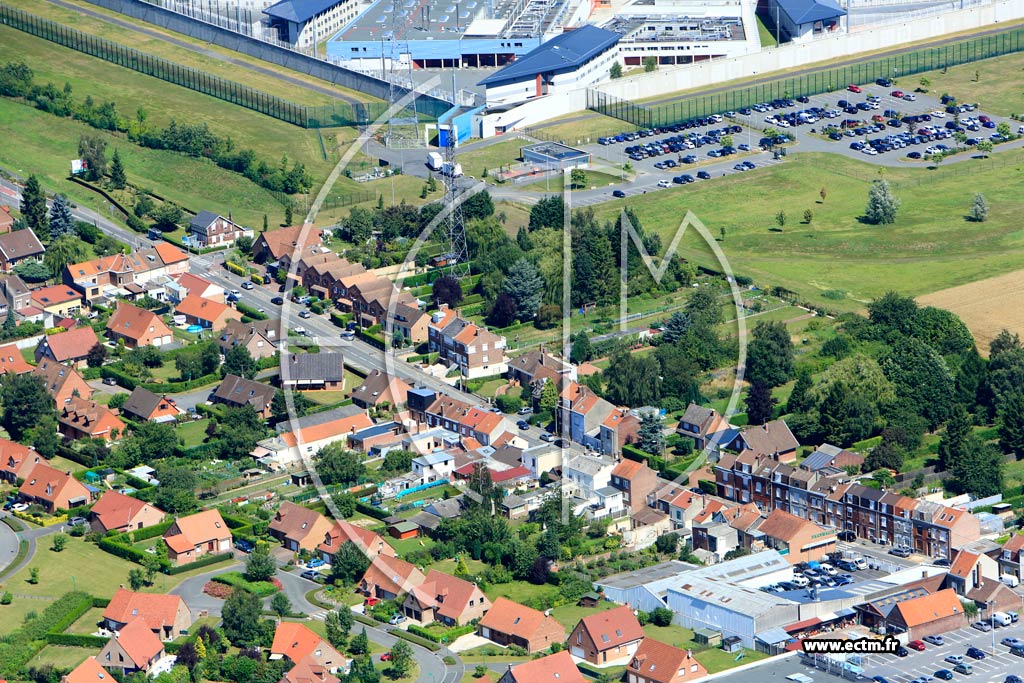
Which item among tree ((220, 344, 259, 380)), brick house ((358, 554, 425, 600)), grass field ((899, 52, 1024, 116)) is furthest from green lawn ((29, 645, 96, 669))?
grass field ((899, 52, 1024, 116))

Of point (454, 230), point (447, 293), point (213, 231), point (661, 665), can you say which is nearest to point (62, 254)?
point (213, 231)

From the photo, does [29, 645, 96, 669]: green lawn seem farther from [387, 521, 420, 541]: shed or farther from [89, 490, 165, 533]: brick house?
[387, 521, 420, 541]: shed

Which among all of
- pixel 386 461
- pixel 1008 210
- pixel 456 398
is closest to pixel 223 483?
pixel 386 461

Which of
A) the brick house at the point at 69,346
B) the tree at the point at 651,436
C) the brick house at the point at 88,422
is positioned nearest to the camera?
the tree at the point at 651,436

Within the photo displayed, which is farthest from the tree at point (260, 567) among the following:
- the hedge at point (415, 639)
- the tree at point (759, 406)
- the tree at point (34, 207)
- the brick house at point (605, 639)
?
the tree at point (34, 207)

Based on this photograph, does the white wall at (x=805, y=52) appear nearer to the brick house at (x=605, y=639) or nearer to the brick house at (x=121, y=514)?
the brick house at (x=121, y=514)

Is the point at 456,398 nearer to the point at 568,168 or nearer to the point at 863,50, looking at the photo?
the point at 568,168
